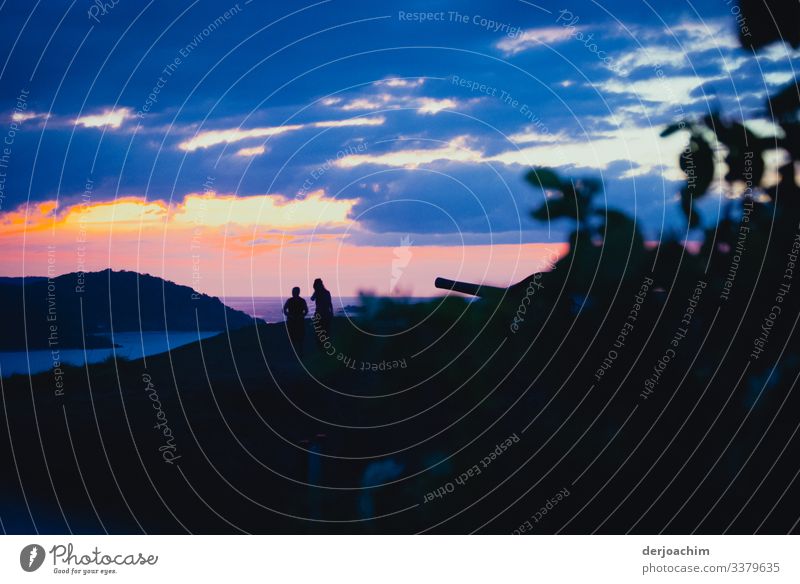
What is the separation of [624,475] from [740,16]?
5.22 m

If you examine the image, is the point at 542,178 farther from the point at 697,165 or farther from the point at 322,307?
the point at 322,307

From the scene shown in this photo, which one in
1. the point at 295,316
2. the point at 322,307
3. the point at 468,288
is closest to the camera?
the point at 468,288

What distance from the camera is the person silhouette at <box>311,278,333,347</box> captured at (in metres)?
12.9

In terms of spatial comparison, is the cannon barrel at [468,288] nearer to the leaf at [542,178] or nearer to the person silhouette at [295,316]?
the leaf at [542,178]

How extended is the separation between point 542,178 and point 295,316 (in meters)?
6.18

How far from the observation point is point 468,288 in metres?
9.03

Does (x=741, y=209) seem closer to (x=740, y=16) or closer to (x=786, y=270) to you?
(x=786, y=270)

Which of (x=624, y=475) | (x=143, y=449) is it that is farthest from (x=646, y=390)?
(x=143, y=449)

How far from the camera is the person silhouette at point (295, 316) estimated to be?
1377 cm

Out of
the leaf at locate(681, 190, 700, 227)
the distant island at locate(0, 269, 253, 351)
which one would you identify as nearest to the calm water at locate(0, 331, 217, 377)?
the distant island at locate(0, 269, 253, 351)

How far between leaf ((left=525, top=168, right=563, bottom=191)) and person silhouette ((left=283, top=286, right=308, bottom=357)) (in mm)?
5909

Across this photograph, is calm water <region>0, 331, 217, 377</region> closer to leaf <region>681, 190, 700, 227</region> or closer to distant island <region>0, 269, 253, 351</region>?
distant island <region>0, 269, 253, 351</region>

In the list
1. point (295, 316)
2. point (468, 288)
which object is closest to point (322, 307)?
point (295, 316)

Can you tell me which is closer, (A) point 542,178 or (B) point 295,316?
(A) point 542,178
